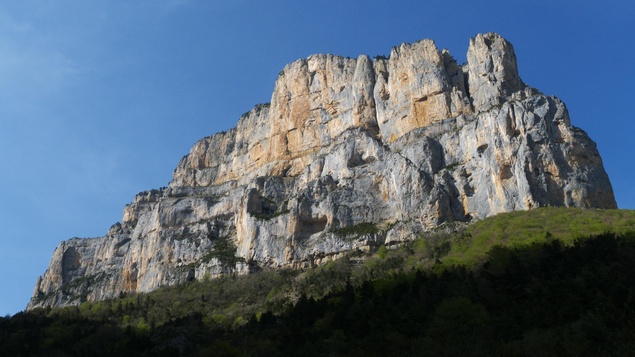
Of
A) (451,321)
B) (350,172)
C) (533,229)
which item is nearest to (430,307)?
(451,321)

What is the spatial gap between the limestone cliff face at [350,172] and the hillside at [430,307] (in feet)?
26.1

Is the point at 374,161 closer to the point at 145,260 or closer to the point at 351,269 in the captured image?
the point at 351,269

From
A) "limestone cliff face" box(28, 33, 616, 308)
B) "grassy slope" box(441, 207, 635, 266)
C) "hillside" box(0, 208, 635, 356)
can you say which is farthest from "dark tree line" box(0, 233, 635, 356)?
"limestone cliff face" box(28, 33, 616, 308)

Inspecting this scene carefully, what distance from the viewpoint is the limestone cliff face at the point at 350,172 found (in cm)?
8962

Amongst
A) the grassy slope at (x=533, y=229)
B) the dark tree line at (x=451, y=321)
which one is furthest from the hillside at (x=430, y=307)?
the grassy slope at (x=533, y=229)

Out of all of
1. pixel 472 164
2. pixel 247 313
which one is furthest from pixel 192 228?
pixel 472 164

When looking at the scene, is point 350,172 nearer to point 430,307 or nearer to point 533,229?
point 533,229

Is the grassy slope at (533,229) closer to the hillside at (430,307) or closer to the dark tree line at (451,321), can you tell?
the hillside at (430,307)

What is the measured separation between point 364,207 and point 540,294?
5900 cm

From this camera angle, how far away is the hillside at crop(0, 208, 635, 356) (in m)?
35.5

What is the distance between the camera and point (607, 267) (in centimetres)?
4641

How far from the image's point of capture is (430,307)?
49219 mm

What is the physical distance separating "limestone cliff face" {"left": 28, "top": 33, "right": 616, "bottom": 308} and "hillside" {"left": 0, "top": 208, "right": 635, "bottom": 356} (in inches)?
313

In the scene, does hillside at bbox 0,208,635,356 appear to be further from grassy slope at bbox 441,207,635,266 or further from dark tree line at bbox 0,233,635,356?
grassy slope at bbox 441,207,635,266
